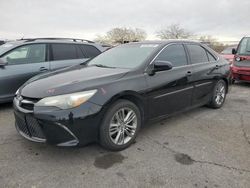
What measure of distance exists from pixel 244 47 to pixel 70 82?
687cm

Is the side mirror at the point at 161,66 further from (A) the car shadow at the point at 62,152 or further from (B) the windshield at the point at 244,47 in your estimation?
(B) the windshield at the point at 244,47

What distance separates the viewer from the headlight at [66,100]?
111 inches

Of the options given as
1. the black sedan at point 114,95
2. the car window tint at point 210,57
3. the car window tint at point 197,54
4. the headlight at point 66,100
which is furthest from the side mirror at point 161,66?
the car window tint at point 210,57

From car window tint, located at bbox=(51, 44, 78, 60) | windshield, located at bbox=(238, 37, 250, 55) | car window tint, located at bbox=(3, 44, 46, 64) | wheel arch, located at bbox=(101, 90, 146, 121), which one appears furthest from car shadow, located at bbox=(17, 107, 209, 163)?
windshield, located at bbox=(238, 37, 250, 55)

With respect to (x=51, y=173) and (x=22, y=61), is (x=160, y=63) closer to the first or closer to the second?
(x=51, y=173)

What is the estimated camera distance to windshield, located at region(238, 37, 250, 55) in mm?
7848

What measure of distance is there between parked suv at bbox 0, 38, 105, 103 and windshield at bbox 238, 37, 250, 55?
5.04m

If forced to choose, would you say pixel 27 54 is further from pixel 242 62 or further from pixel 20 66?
pixel 242 62

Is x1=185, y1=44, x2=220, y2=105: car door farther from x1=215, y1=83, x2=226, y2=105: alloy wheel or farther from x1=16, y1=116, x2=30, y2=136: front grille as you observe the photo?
x1=16, y1=116, x2=30, y2=136: front grille

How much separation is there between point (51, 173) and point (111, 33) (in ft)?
130

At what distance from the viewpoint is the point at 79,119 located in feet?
9.32

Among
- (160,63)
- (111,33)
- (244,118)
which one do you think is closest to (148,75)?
(160,63)

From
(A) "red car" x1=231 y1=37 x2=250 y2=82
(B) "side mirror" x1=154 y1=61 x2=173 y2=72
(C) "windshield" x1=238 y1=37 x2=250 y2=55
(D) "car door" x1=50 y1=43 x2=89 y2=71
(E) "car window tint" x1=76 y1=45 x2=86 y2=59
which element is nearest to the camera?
(B) "side mirror" x1=154 y1=61 x2=173 y2=72

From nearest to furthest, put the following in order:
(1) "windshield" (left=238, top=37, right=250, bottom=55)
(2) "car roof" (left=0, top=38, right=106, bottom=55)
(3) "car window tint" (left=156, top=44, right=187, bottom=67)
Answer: (3) "car window tint" (left=156, top=44, right=187, bottom=67), (2) "car roof" (left=0, top=38, right=106, bottom=55), (1) "windshield" (left=238, top=37, right=250, bottom=55)
